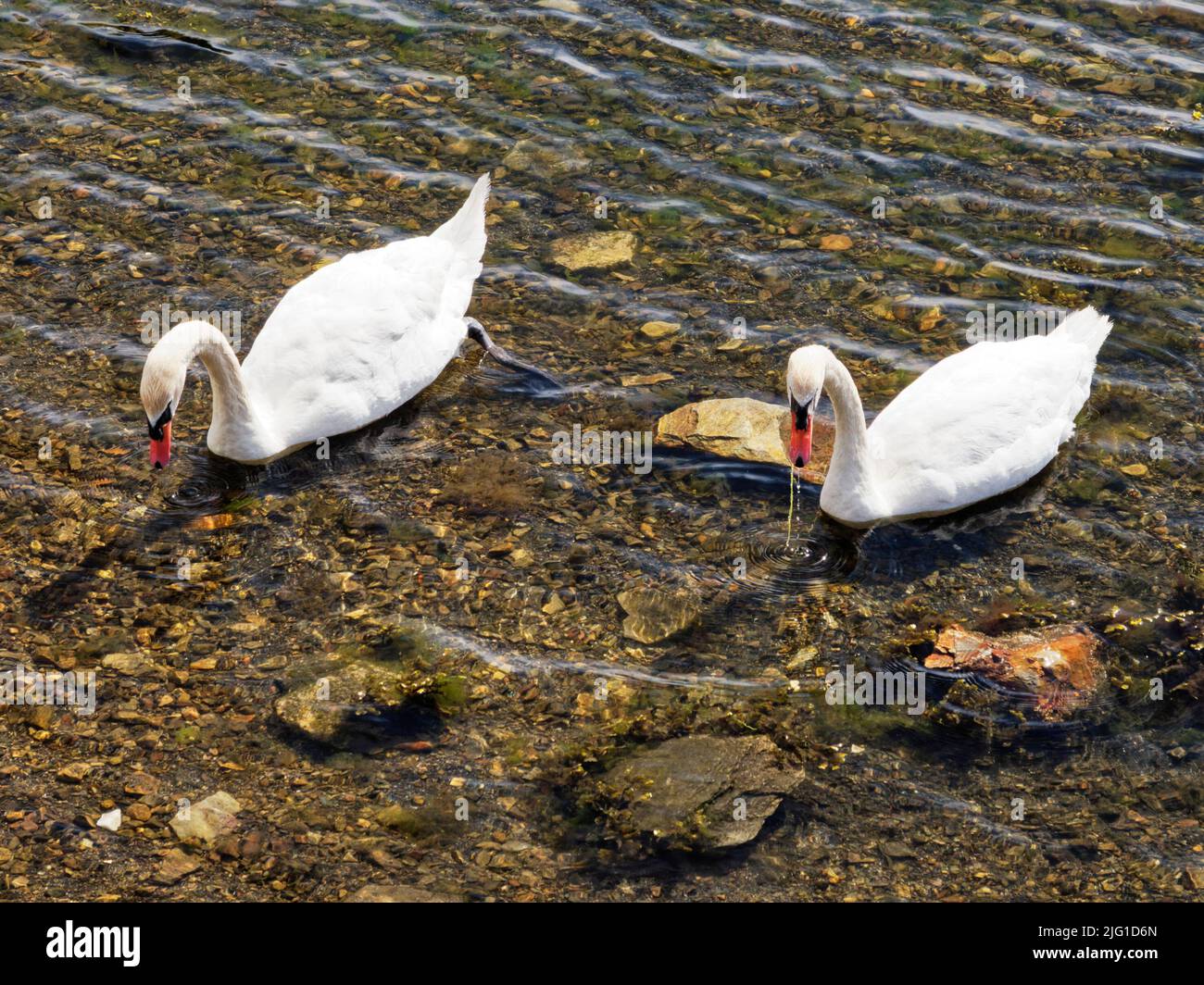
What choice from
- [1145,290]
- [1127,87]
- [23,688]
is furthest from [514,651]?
[1127,87]

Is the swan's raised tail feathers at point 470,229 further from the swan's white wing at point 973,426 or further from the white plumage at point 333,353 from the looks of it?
the swan's white wing at point 973,426

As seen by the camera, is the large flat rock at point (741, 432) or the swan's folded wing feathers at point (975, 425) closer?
the swan's folded wing feathers at point (975, 425)

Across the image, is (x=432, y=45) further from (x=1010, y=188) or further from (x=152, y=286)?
(x=1010, y=188)

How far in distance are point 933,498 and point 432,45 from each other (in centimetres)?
811

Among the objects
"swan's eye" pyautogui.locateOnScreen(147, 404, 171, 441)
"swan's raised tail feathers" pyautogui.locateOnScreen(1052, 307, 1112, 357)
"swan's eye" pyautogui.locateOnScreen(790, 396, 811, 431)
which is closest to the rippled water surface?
"swan's raised tail feathers" pyautogui.locateOnScreen(1052, 307, 1112, 357)

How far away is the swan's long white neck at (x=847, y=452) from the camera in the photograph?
9.08 m

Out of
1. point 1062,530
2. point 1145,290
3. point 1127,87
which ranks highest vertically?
point 1127,87

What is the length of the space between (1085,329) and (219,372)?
20.3 ft

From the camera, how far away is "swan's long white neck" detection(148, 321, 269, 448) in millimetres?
8930

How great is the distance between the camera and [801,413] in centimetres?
873

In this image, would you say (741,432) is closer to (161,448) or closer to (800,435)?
(800,435)

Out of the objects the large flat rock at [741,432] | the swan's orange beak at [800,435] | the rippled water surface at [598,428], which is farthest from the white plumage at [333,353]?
the swan's orange beak at [800,435]

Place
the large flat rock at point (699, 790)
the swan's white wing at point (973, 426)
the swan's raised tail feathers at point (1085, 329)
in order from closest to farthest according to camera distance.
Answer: the large flat rock at point (699, 790) < the swan's white wing at point (973, 426) < the swan's raised tail feathers at point (1085, 329)

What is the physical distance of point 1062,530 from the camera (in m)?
9.51
